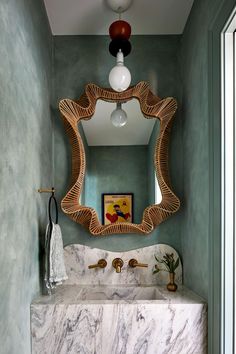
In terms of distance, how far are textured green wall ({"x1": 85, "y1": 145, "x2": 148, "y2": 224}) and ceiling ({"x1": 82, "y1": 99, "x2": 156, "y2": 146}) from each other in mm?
36

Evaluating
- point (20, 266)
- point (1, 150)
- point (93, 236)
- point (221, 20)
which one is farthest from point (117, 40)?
point (20, 266)

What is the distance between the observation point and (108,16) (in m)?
1.86

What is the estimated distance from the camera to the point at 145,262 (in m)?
1.95

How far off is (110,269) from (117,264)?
8 centimetres

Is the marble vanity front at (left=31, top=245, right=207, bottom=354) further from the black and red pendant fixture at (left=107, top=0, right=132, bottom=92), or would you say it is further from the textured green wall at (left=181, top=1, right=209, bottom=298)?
the black and red pendant fixture at (left=107, top=0, right=132, bottom=92)

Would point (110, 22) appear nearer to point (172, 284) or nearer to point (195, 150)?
point (195, 150)

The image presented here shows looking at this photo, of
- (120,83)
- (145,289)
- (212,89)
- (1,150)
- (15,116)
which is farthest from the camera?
(145,289)

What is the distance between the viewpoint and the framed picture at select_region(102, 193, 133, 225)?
6.24ft

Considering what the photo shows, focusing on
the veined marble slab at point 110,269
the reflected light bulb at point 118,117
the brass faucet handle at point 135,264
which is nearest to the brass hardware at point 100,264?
the veined marble slab at point 110,269

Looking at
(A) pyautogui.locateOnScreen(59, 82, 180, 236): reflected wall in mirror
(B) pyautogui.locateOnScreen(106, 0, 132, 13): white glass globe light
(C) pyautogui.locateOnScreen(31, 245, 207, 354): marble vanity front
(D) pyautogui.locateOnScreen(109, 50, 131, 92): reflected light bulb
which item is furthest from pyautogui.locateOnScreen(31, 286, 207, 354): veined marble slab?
(B) pyautogui.locateOnScreen(106, 0, 132, 13): white glass globe light

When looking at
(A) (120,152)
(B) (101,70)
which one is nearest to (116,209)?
(A) (120,152)

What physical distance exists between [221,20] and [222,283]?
108cm

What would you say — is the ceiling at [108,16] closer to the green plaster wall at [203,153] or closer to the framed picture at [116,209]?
the green plaster wall at [203,153]

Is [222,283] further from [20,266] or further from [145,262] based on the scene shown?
[20,266]
